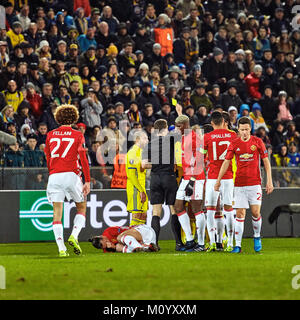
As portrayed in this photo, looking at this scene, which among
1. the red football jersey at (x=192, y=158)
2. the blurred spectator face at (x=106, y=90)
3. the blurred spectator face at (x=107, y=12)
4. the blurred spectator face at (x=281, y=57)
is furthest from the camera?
the blurred spectator face at (x=281, y=57)

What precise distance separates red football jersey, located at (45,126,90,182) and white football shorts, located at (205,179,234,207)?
85.9 inches

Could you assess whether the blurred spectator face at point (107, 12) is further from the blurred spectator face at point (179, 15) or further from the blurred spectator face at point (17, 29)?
the blurred spectator face at point (17, 29)

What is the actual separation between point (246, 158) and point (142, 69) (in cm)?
949

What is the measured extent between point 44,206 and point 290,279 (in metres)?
9.28

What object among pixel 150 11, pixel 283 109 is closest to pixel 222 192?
pixel 283 109

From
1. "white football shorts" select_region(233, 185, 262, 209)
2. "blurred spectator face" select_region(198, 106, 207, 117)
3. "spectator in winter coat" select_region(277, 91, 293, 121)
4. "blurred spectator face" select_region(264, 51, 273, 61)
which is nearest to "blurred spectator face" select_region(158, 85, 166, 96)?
"blurred spectator face" select_region(198, 106, 207, 117)

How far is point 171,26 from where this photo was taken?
22953 millimetres

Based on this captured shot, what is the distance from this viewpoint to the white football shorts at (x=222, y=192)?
12.0 meters

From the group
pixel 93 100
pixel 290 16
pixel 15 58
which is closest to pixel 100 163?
pixel 93 100

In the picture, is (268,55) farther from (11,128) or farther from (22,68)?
(11,128)

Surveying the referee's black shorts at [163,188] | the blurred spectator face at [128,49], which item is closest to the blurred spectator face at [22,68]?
the blurred spectator face at [128,49]

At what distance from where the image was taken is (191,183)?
12.6 m

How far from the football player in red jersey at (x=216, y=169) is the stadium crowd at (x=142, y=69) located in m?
4.13

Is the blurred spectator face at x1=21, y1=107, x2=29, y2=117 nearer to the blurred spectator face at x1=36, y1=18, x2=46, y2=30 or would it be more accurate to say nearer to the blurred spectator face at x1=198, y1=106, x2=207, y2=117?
the blurred spectator face at x1=36, y1=18, x2=46, y2=30
